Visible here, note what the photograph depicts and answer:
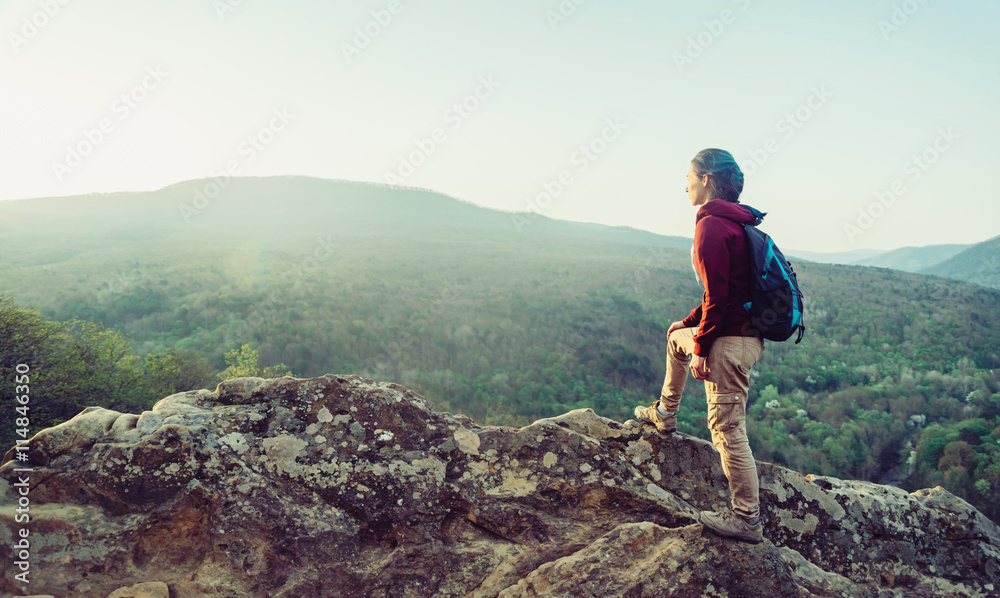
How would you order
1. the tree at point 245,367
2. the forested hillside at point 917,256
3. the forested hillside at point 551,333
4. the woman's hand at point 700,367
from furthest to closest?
the forested hillside at point 917,256
the forested hillside at point 551,333
the tree at point 245,367
the woman's hand at point 700,367

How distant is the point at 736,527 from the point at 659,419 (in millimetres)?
1292

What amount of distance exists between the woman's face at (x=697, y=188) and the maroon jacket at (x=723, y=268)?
0.81 ft

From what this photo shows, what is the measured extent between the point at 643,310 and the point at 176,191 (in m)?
110

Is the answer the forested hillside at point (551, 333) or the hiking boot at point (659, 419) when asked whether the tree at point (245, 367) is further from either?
the hiking boot at point (659, 419)

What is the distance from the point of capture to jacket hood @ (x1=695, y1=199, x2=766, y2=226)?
360 cm

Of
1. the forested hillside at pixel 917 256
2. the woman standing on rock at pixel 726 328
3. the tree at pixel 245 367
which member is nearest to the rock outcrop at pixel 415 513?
the woman standing on rock at pixel 726 328

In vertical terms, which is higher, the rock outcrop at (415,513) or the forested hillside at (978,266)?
the forested hillside at (978,266)

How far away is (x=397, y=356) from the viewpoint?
2427 cm

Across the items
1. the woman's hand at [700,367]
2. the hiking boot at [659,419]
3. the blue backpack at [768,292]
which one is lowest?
the hiking boot at [659,419]

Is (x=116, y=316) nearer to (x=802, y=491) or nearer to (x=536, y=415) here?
(x=536, y=415)

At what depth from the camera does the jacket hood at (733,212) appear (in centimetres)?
360

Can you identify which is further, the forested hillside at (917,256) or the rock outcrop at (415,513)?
the forested hillside at (917,256)

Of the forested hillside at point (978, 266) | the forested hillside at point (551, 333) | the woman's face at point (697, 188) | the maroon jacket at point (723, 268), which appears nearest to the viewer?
the maroon jacket at point (723, 268)

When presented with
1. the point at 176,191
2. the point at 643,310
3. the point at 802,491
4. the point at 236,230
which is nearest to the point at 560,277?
the point at 643,310
